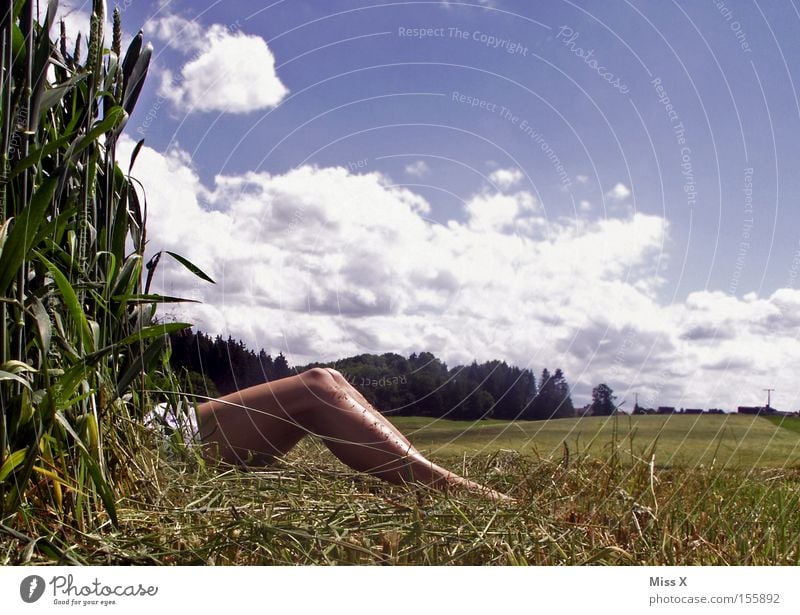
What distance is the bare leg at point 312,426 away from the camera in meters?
2.18

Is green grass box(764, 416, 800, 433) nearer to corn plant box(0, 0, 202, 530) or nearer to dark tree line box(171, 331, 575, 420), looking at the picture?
dark tree line box(171, 331, 575, 420)

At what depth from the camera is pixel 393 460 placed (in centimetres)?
213

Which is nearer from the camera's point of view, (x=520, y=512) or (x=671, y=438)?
(x=520, y=512)

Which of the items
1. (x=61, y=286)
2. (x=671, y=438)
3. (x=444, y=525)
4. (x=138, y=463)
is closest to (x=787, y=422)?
(x=671, y=438)

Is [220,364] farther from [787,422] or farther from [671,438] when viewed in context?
[787,422]

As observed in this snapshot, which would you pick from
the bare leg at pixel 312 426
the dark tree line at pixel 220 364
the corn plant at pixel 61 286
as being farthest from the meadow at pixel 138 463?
the dark tree line at pixel 220 364

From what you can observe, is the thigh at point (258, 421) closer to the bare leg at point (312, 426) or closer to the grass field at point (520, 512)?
the bare leg at point (312, 426)
